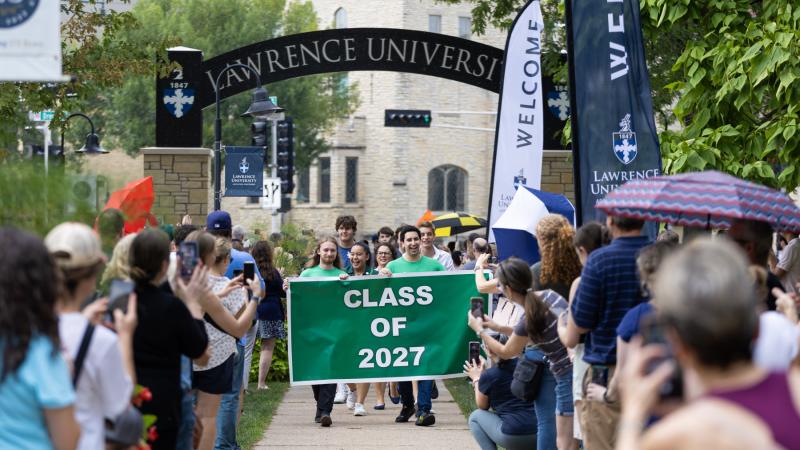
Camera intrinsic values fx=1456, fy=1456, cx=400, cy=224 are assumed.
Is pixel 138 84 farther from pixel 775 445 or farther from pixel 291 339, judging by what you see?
pixel 775 445

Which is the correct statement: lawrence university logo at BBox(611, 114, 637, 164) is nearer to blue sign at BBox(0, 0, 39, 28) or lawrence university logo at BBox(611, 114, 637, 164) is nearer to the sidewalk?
the sidewalk

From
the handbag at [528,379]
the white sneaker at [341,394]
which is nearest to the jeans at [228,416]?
the handbag at [528,379]

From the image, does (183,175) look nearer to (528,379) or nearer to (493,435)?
(493,435)

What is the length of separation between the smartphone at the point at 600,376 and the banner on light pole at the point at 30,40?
316 centimetres

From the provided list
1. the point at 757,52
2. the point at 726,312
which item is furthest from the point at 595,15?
the point at 726,312

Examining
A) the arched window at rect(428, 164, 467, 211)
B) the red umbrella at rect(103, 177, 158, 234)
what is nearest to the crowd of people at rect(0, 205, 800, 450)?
the red umbrella at rect(103, 177, 158, 234)

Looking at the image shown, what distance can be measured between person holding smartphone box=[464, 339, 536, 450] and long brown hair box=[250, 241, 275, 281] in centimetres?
619

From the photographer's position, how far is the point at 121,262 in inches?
264

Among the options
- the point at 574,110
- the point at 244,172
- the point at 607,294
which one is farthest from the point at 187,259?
the point at 244,172

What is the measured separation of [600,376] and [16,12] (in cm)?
349

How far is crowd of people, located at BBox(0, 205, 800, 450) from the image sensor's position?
3279mm

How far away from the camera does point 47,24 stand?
6.54 metres

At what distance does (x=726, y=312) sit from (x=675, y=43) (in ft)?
62.8

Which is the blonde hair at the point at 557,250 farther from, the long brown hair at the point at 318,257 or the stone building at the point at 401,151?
the stone building at the point at 401,151
